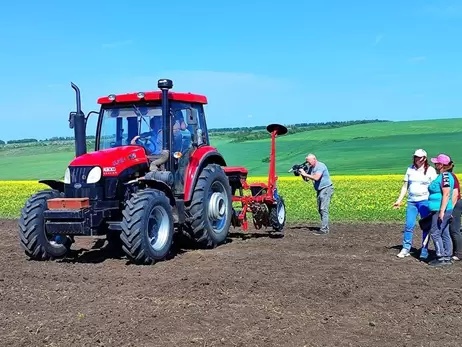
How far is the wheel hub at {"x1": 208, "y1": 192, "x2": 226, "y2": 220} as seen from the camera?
10.7 metres

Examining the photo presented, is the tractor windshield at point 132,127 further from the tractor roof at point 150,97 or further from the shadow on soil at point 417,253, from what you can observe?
the shadow on soil at point 417,253

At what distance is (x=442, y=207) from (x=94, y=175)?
16.6ft

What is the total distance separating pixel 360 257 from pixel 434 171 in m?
1.73

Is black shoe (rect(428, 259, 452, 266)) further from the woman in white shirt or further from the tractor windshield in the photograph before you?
the tractor windshield

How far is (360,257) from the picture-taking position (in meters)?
9.66

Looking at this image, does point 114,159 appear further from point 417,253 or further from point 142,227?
point 417,253

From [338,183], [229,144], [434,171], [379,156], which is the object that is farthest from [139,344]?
[229,144]

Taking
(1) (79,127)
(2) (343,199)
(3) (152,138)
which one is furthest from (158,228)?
(2) (343,199)

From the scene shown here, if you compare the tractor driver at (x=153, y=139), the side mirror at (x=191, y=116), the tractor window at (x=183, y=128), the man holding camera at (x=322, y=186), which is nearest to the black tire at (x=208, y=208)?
the tractor window at (x=183, y=128)

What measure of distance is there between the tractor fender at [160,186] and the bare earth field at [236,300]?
36.8 inches

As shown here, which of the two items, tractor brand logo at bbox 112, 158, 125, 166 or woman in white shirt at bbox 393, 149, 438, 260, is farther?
woman in white shirt at bbox 393, 149, 438, 260

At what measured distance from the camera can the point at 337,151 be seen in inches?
1887

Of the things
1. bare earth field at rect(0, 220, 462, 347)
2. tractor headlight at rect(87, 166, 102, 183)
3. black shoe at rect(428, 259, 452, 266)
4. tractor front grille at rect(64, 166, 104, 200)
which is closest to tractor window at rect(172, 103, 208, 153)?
tractor headlight at rect(87, 166, 102, 183)

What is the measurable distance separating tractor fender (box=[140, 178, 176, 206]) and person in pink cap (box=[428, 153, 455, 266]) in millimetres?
3911
